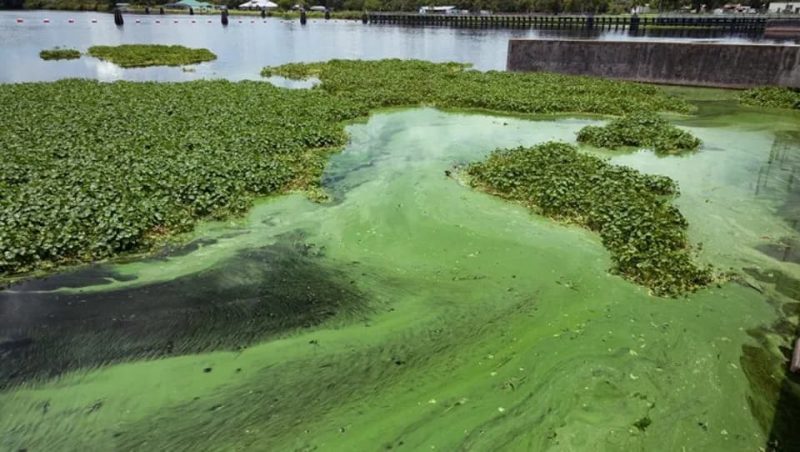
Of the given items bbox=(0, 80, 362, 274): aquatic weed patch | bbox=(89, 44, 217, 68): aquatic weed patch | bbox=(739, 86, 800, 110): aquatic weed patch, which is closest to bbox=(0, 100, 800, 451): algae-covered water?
bbox=(0, 80, 362, 274): aquatic weed patch

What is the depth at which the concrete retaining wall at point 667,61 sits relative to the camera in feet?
76.0

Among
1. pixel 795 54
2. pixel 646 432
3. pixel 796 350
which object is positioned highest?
pixel 795 54

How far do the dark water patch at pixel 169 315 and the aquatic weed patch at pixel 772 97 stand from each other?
21162 mm

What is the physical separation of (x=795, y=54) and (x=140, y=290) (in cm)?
2689

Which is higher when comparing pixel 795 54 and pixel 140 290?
pixel 795 54

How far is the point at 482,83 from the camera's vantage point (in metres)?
24.5

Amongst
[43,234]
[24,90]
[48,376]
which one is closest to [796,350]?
[48,376]

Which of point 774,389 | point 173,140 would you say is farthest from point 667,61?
point 774,389

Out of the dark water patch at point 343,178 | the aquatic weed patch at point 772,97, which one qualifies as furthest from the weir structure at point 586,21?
the dark water patch at point 343,178

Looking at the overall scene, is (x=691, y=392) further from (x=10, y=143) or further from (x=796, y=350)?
(x=10, y=143)

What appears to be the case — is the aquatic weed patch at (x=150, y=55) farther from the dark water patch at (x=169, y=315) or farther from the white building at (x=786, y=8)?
the white building at (x=786, y=8)

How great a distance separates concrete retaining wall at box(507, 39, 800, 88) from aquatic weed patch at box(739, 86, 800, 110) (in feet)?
4.13

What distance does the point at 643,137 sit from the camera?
610 inches

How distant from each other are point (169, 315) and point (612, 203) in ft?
25.7
